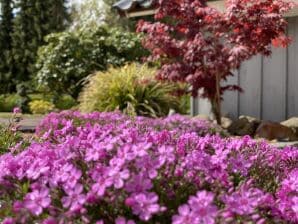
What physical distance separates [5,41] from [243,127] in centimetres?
2286

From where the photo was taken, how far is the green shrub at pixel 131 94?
13.6 metres

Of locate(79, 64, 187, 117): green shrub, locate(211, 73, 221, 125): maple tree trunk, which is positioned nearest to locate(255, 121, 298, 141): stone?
locate(211, 73, 221, 125): maple tree trunk

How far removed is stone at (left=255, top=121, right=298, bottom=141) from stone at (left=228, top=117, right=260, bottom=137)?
29cm

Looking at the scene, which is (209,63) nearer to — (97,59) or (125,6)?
(125,6)

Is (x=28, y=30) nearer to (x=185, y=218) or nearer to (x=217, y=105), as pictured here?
(x=217, y=105)

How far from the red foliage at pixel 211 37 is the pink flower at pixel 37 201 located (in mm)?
8221

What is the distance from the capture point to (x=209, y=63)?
1091 cm

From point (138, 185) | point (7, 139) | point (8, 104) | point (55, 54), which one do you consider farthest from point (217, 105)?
point (8, 104)

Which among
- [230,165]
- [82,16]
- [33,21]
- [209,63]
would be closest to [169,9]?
[209,63]

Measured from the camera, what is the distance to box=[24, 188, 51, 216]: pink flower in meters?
2.40

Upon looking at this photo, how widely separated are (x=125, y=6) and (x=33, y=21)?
64.0ft

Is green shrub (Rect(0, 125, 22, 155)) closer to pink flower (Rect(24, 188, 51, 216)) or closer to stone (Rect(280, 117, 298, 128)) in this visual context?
pink flower (Rect(24, 188, 51, 216))

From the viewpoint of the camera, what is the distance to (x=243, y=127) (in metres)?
11.6

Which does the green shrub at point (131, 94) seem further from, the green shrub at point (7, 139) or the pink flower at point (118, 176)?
the pink flower at point (118, 176)
